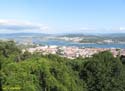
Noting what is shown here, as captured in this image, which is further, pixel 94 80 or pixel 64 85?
pixel 94 80

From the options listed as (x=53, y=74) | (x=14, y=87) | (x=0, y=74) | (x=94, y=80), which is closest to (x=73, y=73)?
(x=94, y=80)

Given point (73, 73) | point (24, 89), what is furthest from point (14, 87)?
point (73, 73)

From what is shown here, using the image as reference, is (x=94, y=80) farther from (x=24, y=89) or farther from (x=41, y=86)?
(x=24, y=89)

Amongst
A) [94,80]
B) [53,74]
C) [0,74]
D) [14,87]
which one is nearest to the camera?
[14,87]

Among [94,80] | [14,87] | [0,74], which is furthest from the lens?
[94,80]

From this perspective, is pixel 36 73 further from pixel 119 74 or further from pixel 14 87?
pixel 119 74

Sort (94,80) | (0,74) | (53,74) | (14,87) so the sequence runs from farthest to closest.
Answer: (94,80) → (53,74) → (0,74) → (14,87)
